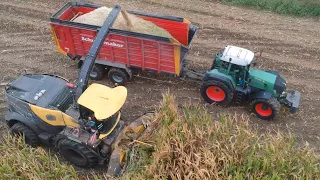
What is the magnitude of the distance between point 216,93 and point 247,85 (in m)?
0.81

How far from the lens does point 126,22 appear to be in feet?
30.7

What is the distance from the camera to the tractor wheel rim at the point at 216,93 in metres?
9.05

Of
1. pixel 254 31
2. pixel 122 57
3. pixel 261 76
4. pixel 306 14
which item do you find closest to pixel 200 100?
A: pixel 261 76

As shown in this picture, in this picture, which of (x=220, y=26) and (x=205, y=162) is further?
(x=220, y=26)

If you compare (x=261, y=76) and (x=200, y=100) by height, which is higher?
(x=261, y=76)

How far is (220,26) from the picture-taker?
12.4 meters

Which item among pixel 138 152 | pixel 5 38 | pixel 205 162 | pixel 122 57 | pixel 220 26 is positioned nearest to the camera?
pixel 205 162

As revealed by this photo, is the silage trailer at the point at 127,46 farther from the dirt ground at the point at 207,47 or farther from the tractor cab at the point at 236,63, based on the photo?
the tractor cab at the point at 236,63

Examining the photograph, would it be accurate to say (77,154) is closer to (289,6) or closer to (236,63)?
(236,63)

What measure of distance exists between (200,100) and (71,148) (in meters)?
3.88

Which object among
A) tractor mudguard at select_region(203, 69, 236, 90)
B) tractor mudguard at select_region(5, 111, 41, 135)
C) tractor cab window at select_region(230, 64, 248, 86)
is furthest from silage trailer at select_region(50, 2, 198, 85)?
tractor mudguard at select_region(5, 111, 41, 135)

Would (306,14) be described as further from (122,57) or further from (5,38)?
(5,38)

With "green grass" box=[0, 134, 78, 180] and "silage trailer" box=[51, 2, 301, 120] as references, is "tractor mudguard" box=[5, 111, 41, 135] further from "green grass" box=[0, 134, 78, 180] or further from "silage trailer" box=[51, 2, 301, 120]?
"silage trailer" box=[51, 2, 301, 120]

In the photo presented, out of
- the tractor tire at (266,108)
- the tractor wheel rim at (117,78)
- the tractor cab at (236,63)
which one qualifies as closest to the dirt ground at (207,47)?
the tractor tire at (266,108)
